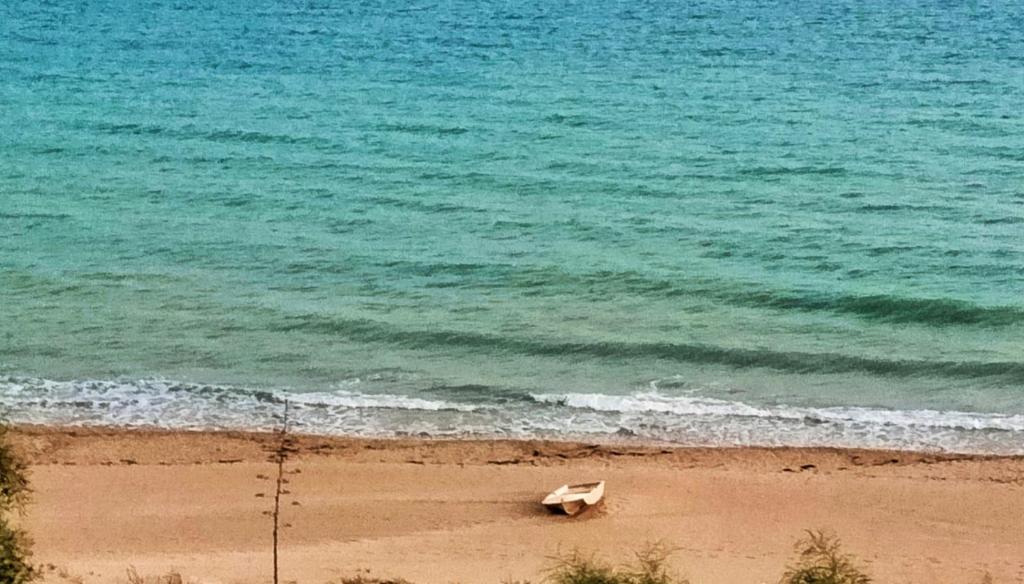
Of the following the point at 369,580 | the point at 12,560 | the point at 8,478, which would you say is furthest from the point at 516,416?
the point at 12,560

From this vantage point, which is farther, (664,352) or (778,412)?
(664,352)

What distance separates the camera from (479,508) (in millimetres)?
16016

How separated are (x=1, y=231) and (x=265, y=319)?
719 cm

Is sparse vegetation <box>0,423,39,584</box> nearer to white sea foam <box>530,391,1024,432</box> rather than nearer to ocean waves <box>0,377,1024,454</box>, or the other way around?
ocean waves <box>0,377,1024,454</box>

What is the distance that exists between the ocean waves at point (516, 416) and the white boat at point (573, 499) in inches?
86.9

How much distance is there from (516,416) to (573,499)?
10.8ft

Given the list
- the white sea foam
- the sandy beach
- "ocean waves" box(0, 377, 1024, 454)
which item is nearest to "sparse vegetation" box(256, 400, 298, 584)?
the sandy beach

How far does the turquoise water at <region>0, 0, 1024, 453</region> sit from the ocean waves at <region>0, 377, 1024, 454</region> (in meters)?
0.05

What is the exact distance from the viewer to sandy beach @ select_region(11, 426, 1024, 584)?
1470 cm

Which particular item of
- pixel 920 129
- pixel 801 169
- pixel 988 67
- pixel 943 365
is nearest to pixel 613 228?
pixel 801 169

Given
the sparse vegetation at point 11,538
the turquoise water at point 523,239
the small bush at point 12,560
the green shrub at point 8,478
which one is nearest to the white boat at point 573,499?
the turquoise water at point 523,239

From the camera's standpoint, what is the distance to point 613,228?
25281mm

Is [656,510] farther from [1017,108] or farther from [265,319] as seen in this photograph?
[1017,108]

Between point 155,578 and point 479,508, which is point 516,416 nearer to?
point 479,508
